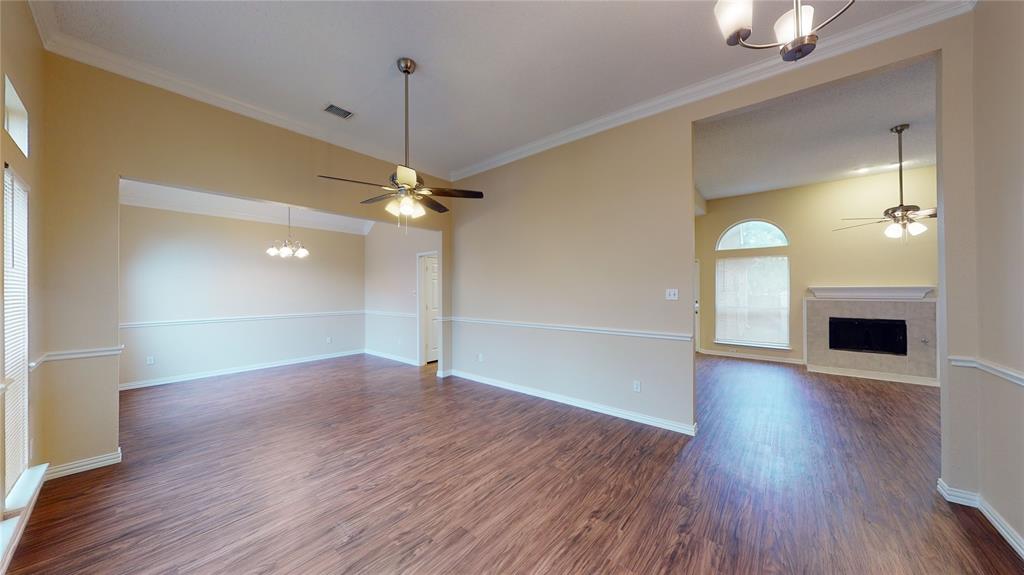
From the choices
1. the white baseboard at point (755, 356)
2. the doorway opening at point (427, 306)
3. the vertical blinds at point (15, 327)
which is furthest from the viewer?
the doorway opening at point (427, 306)

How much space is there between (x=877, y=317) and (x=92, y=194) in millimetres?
9679

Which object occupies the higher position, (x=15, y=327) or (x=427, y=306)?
(x=15, y=327)

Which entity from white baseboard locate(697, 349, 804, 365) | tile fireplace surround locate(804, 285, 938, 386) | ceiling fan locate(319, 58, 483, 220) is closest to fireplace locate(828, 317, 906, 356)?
tile fireplace surround locate(804, 285, 938, 386)

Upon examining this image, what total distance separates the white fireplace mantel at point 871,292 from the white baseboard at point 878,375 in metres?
1.19

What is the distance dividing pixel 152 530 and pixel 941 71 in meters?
5.84

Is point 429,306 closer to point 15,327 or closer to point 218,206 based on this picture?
point 218,206

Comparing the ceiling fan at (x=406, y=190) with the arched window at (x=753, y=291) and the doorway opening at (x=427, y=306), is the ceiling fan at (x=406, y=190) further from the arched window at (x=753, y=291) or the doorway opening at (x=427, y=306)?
the arched window at (x=753, y=291)

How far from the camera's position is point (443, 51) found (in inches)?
101

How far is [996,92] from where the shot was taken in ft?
6.31

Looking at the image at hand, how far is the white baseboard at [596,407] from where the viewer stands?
3.26 meters

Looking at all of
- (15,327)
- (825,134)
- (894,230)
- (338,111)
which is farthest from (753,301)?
(15,327)

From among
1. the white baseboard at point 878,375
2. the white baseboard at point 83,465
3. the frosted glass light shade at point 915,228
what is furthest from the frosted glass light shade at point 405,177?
the white baseboard at point 878,375

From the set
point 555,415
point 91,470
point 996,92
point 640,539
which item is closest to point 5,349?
point 91,470

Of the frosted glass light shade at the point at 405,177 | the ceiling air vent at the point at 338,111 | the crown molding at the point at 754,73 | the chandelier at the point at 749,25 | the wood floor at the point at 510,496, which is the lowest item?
the wood floor at the point at 510,496
